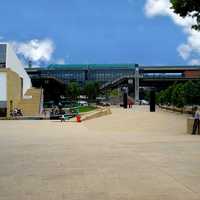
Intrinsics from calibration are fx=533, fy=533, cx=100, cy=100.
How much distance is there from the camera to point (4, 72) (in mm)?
69000

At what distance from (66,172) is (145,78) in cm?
15980

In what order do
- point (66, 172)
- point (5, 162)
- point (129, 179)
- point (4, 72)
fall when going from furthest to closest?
point (4, 72) → point (5, 162) → point (66, 172) → point (129, 179)

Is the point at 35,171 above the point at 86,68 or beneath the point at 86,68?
beneath

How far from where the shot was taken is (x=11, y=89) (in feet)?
234

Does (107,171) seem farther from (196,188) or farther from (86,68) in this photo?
(86,68)

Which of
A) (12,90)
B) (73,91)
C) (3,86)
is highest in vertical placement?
(73,91)

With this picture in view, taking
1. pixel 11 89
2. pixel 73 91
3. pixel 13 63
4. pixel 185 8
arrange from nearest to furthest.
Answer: pixel 185 8, pixel 11 89, pixel 13 63, pixel 73 91

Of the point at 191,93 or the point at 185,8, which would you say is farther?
the point at 191,93

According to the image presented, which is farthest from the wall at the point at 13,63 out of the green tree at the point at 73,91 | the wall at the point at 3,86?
the green tree at the point at 73,91

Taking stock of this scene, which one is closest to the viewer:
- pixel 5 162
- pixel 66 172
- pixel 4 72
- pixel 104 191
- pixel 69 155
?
pixel 104 191

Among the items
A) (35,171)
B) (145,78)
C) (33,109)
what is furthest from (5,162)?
(145,78)

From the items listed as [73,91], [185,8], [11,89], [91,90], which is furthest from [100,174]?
[91,90]

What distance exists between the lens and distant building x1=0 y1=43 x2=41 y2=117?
67.8 meters

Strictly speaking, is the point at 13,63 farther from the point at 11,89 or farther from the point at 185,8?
the point at 185,8
